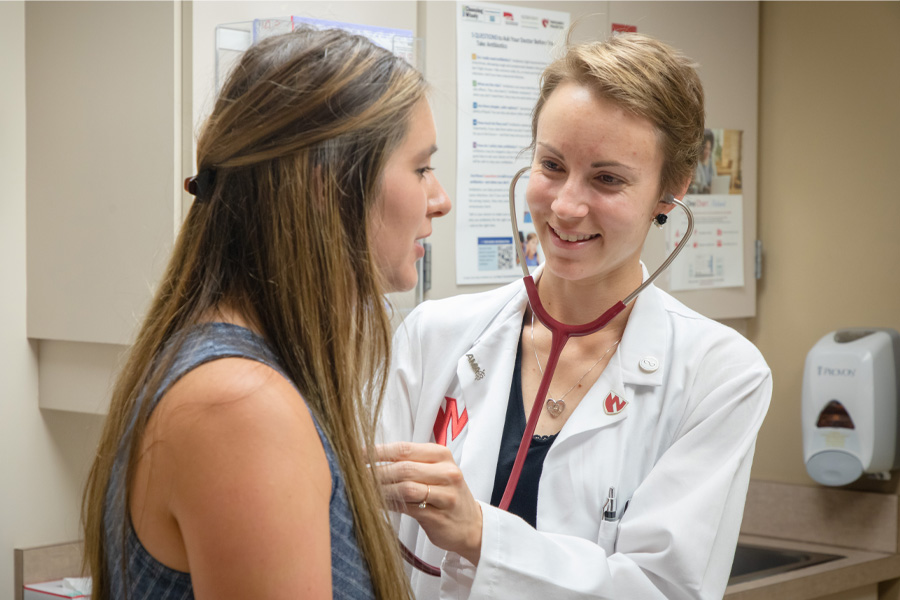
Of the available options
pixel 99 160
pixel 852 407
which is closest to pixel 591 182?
pixel 99 160

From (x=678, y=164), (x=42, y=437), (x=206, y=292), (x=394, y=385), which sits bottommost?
(x=42, y=437)

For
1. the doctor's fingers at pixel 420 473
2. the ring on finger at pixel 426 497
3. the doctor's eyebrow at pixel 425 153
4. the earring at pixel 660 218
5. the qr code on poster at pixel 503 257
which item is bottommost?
the ring on finger at pixel 426 497

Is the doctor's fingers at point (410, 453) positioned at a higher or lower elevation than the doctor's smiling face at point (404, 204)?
lower

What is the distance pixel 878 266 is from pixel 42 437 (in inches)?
79.1

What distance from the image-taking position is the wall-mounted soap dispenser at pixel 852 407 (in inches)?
89.2

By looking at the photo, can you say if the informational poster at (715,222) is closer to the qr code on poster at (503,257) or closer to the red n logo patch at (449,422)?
the qr code on poster at (503,257)

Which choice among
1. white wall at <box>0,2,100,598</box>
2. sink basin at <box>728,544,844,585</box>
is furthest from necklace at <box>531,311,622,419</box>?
sink basin at <box>728,544,844,585</box>

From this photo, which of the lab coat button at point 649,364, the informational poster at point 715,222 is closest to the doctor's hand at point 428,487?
the lab coat button at point 649,364

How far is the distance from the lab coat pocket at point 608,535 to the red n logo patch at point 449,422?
250mm

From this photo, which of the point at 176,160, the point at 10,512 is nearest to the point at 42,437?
the point at 10,512

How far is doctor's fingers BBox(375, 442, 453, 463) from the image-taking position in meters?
0.95

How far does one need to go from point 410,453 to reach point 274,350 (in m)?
0.25

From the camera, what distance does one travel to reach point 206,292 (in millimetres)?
789

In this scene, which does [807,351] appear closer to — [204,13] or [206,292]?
[204,13]
